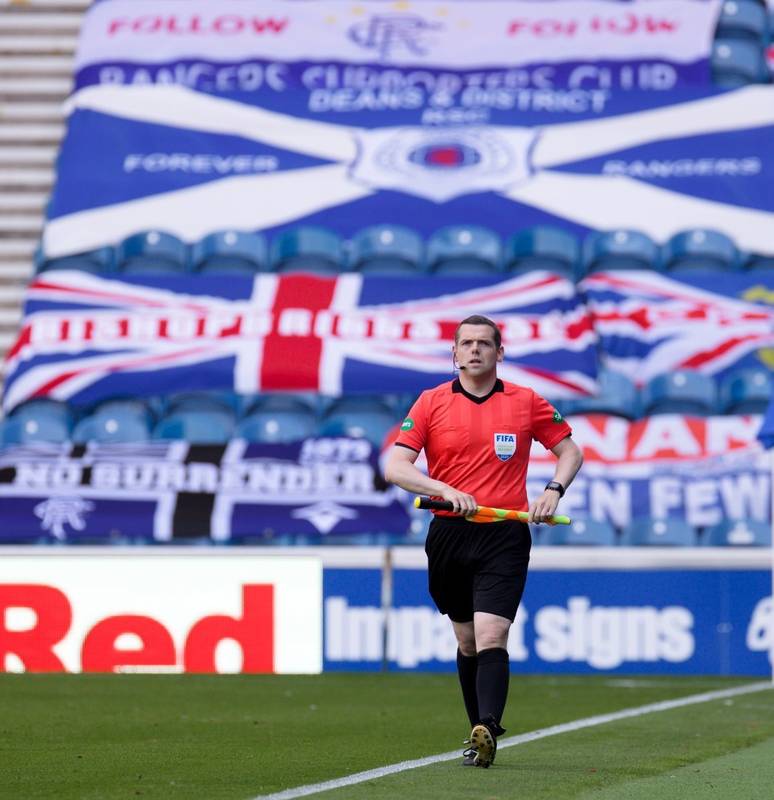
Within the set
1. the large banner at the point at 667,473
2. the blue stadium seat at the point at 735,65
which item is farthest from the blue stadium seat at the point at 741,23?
the large banner at the point at 667,473

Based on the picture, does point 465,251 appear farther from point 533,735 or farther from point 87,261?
point 533,735

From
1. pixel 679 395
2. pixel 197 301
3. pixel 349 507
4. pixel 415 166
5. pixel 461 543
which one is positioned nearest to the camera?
pixel 461 543

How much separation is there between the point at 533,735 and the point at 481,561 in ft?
5.51

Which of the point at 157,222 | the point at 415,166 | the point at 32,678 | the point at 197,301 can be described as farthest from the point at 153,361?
the point at 32,678

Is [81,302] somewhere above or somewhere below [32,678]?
above

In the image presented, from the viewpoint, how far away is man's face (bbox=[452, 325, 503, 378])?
5.95 metres

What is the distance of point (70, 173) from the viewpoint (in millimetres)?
18641

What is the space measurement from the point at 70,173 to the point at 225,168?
1.57 metres

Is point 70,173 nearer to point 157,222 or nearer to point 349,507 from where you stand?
point 157,222

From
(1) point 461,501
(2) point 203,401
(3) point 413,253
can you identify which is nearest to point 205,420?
(2) point 203,401

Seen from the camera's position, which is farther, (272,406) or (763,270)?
(763,270)

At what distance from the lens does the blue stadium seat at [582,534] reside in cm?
1402

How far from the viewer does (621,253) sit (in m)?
17.5

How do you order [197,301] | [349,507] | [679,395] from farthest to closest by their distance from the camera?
[197,301] < [679,395] < [349,507]
